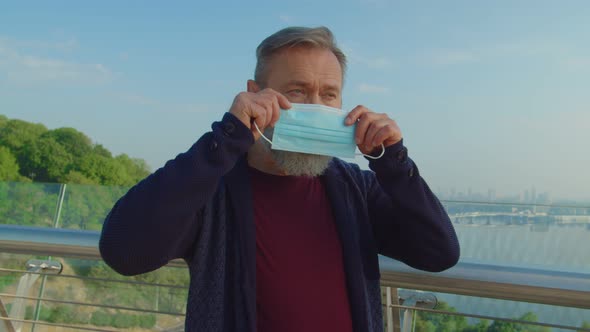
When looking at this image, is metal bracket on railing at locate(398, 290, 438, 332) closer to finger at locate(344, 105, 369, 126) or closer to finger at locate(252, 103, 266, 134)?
finger at locate(344, 105, 369, 126)

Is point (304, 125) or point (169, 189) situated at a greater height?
point (304, 125)

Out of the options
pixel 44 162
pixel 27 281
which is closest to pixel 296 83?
pixel 27 281

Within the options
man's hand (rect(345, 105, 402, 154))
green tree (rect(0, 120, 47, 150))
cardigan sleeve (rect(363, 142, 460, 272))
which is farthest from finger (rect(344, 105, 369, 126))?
green tree (rect(0, 120, 47, 150))

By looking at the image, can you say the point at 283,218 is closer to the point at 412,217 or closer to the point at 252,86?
the point at 412,217

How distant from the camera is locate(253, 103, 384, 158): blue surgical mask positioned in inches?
67.3

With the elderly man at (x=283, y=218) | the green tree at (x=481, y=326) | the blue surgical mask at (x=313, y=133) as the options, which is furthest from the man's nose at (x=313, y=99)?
the green tree at (x=481, y=326)

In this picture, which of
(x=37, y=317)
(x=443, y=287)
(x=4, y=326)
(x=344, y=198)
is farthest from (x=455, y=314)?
(x=37, y=317)

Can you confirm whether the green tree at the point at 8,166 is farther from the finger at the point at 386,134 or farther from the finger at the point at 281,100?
the finger at the point at 386,134

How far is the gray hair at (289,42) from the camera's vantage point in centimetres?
193

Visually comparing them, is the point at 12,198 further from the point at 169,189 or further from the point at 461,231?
the point at 461,231

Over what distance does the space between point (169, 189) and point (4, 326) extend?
62.0 inches

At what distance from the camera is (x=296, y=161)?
70.2 inches

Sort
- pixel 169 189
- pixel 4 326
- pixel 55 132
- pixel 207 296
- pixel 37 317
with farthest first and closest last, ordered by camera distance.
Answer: pixel 55 132, pixel 37 317, pixel 4 326, pixel 207 296, pixel 169 189

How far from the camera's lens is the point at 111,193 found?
3918mm
